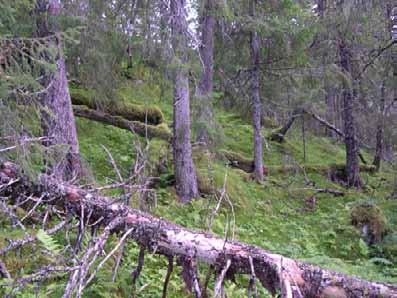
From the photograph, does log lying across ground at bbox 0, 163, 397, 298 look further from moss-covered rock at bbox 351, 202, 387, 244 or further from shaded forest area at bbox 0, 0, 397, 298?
moss-covered rock at bbox 351, 202, 387, 244

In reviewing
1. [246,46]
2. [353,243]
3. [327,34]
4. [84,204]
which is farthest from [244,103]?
[84,204]

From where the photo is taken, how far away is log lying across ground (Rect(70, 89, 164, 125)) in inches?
442

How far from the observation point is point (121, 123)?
11086 millimetres

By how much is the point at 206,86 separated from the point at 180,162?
2.73m

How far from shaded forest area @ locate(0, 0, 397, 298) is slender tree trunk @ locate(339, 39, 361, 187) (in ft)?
0.15

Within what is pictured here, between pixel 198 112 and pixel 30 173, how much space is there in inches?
181

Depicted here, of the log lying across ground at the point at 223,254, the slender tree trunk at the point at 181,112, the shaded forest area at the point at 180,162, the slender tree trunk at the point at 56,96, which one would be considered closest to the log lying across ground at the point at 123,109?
the shaded forest area at the point at 180,162

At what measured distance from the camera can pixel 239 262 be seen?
11.1ft

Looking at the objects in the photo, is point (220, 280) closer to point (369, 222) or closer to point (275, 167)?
point (369, 222)

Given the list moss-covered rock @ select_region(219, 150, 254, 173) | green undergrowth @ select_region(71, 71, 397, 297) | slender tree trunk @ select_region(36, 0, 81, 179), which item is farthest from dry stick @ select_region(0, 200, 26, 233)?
moss-covered rock @ select_region(219, 150, 254, 173)

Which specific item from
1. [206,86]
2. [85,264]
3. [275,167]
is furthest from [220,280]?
[275,167]

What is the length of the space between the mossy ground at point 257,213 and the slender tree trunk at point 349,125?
0.57 metres

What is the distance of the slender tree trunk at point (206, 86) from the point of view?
26.8ft

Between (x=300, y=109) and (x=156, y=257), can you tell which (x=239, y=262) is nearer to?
(x=156, y=257)
